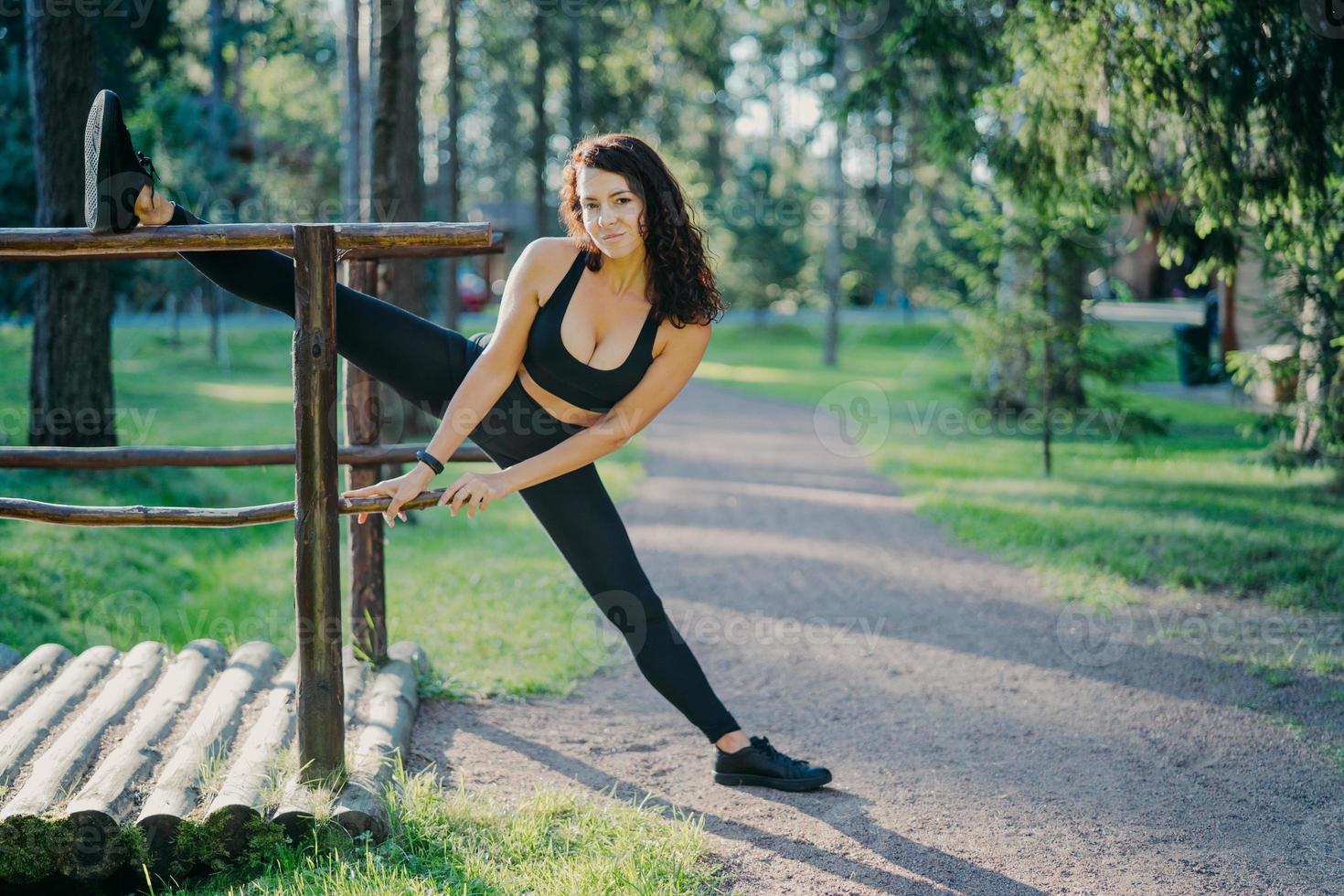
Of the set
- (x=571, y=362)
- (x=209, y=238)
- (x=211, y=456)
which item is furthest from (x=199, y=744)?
(x=571, y=362)

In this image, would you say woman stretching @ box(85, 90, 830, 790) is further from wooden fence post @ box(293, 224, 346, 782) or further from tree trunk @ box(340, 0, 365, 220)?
tree trunk @ box(340, 0, 365, 220)

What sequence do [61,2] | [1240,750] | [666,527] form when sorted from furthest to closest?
[666,527]
[61,2]
[1240,750]

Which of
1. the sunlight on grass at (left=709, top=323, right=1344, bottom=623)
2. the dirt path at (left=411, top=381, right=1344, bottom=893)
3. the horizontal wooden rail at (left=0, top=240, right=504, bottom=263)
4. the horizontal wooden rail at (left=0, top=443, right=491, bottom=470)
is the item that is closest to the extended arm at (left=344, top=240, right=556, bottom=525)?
the horizontal wooden rail at (left=0, top=240, right=504, bottom=263)

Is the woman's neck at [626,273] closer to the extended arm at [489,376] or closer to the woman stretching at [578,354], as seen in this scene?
the woman stretching at [578,354]

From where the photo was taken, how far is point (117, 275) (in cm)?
1426

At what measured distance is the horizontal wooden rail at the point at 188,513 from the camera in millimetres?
3623

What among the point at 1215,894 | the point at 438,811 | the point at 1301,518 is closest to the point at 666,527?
the point at 1301,518

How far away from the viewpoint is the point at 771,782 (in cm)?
418

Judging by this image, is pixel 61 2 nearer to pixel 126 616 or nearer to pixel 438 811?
pixel 126 616

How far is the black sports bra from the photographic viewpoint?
151 inches

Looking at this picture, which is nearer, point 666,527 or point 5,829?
point 5,829

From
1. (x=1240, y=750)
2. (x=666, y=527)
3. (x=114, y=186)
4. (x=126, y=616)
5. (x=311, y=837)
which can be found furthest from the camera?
(x=666, y=527)

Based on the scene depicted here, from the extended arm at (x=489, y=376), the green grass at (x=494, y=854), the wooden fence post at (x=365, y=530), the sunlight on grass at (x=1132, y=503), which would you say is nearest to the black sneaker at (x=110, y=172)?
the extended arm at (x=489, y=376)

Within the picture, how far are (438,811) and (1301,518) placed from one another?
7272mm
